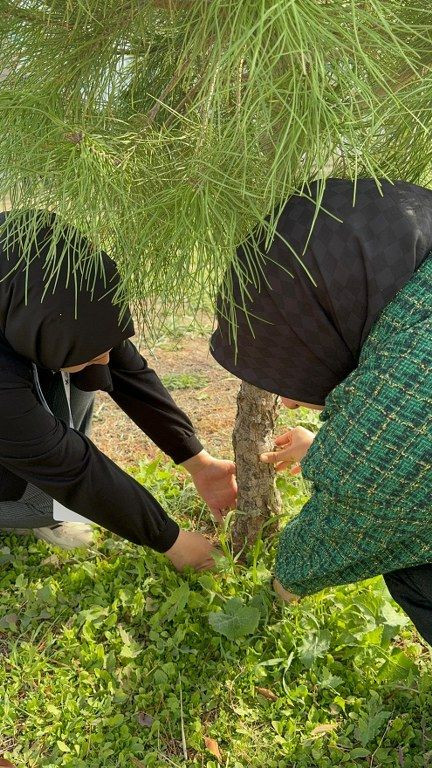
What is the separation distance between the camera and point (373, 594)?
4.75 ft

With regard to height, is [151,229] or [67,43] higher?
[67,43]

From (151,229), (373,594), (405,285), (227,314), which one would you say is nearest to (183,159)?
(151,229)

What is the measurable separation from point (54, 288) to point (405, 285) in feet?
1.73

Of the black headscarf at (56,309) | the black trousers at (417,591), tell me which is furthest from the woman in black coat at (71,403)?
Answer: the black trousers at (417,591)

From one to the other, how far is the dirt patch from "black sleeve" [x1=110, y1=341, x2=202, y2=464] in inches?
13.0

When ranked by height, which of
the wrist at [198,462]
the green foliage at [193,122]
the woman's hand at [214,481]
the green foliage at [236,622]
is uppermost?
the green foliage at [193,122]

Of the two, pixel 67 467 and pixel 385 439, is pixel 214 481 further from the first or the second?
pixel 385 439

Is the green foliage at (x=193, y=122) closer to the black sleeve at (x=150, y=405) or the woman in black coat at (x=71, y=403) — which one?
the woman in black coat at (x=71, y=403)

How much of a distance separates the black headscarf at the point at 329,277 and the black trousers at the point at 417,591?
373mm

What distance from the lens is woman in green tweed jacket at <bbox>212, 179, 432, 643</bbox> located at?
781mm

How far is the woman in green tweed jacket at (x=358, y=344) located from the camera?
78cm

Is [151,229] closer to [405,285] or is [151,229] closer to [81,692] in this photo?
[405,285]

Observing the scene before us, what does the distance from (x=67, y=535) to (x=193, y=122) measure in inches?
45.1

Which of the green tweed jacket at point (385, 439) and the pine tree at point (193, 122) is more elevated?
the pine tree at point (193, 122)
